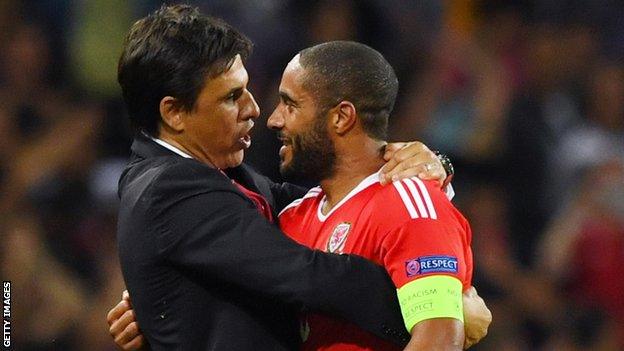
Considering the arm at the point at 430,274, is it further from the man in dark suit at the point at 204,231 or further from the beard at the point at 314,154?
the beard at the point at 314,154

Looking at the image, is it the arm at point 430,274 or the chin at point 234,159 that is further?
the chin at point 234,159

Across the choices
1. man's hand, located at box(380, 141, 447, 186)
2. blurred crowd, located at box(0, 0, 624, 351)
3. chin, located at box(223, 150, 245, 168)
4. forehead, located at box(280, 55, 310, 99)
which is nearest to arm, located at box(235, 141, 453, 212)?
man's hand, located at box(380, 141, 447, 186)

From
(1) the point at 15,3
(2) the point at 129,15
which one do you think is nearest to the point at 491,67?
(2) the point at 129,15

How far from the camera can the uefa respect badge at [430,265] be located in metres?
2.85

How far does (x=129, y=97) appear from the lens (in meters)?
3.19

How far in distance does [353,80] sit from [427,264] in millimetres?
642

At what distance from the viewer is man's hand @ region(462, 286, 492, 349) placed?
9.80ft

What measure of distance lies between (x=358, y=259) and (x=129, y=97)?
0.80 metres

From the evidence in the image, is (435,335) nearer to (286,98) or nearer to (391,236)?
(391,236)

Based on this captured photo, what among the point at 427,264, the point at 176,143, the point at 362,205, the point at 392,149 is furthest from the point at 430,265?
the point at 176,143

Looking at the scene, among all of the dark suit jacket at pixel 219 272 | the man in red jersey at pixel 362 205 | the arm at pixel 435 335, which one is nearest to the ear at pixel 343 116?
the man in red jersey at pixel 362 205

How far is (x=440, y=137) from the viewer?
6.28m

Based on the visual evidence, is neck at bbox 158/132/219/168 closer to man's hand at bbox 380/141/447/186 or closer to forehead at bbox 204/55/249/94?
forehead at bbox 204/55/249/94

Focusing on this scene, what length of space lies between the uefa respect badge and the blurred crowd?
2.72 m
